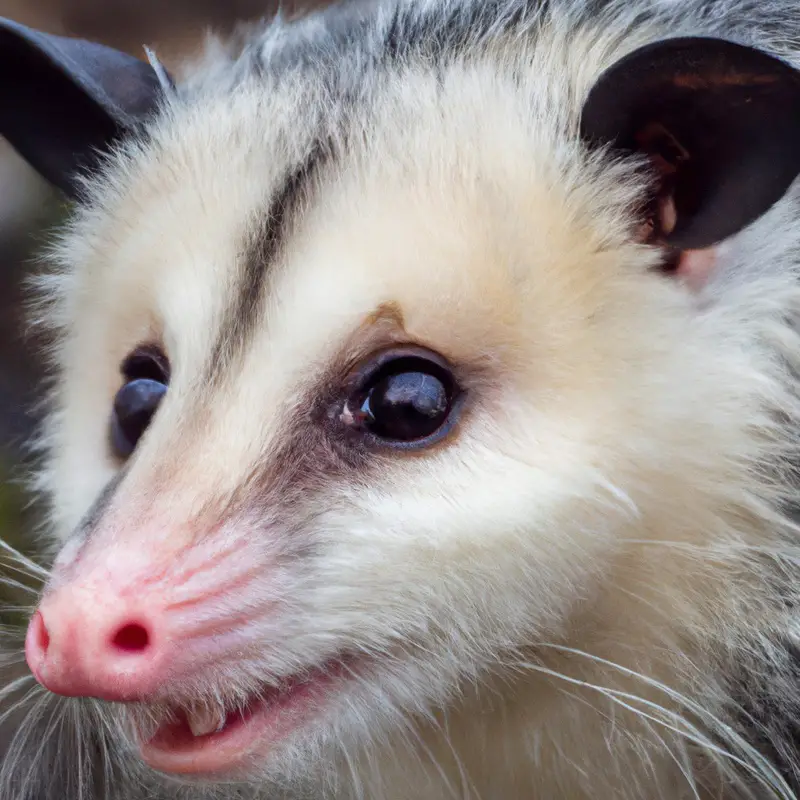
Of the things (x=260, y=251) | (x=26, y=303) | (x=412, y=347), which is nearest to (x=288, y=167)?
(x=260, y=251)

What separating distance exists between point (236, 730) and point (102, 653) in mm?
192

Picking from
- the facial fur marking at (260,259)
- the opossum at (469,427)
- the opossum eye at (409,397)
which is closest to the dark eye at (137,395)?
the opossum at (469,427)

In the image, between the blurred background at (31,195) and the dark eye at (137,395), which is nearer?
the dark eye at (137,395)

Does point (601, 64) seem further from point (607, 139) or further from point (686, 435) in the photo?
point (686, 435)

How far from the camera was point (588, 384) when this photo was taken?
3.43 feet

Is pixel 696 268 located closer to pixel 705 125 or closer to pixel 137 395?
pixel 705 125

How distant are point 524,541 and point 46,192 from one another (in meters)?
1.29

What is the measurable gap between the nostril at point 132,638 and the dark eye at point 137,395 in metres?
0.36

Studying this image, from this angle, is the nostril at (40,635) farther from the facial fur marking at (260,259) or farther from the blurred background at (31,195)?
the blurred background at (31,195)

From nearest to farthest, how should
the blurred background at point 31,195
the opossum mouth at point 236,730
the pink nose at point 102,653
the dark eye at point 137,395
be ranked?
Result: 1. the pink nose at point 102,653
2. the opossum mouth at point 236,730
3. the dark eye at point 137,395
4. the blurred background at point 31,195

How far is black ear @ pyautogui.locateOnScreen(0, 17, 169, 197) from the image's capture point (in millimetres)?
1299

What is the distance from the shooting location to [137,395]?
1.27 m

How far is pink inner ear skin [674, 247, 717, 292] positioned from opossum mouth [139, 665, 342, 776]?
0.55m

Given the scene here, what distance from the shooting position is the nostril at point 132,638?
Result: 92cm
